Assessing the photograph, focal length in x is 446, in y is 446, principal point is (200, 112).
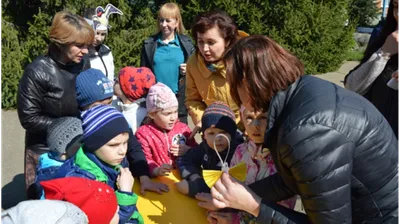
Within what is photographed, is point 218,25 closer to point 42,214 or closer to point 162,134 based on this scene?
point 162,134

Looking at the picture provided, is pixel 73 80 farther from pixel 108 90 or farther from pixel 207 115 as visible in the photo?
pixel 207 115

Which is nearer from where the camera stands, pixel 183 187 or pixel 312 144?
pixel 312 144

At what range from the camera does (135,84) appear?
3.04 m

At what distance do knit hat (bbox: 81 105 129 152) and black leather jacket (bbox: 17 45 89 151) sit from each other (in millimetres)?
817

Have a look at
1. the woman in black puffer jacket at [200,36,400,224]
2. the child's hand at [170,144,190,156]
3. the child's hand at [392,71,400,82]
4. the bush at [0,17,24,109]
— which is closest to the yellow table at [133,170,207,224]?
the child's hand at [170,144,190,156]

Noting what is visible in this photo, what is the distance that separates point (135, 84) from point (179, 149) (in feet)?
2.11

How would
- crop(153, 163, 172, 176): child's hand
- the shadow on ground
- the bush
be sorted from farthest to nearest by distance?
1. the bush
2. the shadow on ground
3. crop(153, 163, 172, 176): child's hand

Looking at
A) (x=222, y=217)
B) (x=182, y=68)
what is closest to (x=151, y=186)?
A: (x=222, y=217)

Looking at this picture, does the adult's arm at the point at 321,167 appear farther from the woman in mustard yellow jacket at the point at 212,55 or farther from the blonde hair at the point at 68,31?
the blonde hair at the point at 68,31

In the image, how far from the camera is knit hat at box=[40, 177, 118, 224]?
64.5 inches

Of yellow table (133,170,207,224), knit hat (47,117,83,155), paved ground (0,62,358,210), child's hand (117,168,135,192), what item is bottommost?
paved ground (0,62,358,210)

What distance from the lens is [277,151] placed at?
1568 millimetres

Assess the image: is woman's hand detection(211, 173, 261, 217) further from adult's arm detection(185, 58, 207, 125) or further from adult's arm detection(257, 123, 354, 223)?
adult's arm detection(185, 58, 207, 125)

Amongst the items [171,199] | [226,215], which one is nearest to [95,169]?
[171,199]
